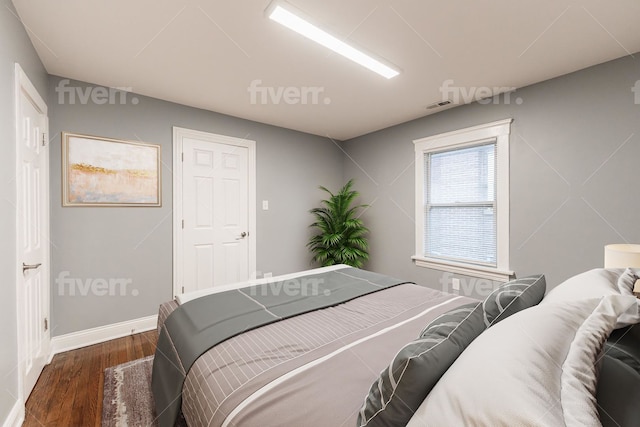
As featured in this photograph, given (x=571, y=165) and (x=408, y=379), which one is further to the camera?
(x=571, y=165)

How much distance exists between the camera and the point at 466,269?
10.8 feet

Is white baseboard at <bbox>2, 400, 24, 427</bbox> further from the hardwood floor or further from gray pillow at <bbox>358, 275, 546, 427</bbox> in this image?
gray pillow at <bbox>358, 275, 546, 427</bbox>

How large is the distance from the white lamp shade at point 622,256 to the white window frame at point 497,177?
4.06 ft

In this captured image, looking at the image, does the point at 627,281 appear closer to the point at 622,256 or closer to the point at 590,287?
the point at 590,287

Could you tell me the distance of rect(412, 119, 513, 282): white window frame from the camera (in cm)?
299

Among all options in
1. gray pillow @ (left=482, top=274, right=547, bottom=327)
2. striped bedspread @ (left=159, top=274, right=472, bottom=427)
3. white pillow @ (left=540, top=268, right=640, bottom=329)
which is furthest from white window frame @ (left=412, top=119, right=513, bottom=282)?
gray pillow @ (left=482, top=274, right=547, bottom=327)

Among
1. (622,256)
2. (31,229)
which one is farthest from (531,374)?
(31,229)

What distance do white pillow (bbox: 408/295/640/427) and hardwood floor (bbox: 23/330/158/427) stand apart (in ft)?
6.92

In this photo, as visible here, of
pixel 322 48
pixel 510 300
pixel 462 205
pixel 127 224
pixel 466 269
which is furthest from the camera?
pixel 462 205

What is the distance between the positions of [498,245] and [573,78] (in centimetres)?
169

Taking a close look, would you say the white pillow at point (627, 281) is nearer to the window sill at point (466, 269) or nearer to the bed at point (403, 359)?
the bed at point (403, 359)

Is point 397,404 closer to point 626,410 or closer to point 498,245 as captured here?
point 626,410

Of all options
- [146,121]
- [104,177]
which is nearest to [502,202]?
[146,121]

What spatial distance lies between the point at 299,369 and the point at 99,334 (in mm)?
2725
